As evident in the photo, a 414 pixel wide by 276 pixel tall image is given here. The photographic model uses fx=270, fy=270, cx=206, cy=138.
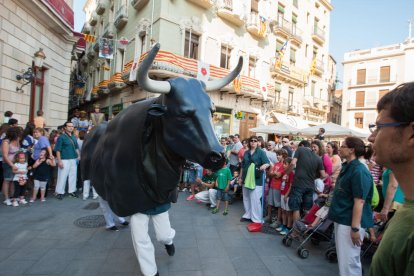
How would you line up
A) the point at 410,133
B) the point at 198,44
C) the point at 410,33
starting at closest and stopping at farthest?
the point at 410,133
the point at 198,44
the point at 410,33

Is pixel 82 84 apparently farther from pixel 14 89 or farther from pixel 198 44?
pixel 14 89

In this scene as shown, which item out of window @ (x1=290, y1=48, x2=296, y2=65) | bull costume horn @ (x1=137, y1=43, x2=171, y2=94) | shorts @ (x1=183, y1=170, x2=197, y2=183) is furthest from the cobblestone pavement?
window @ (x1=290, y1=48, x2=296, y2=65)

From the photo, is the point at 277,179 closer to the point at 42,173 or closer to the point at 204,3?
the point at 42,173

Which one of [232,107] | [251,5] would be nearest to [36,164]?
[232,107]

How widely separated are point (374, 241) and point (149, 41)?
15361 millimetres

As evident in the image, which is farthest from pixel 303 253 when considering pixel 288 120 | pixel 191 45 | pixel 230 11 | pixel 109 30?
pixel 109 30

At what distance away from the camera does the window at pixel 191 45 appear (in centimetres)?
1673

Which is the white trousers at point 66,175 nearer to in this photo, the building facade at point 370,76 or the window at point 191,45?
the window at point 191,45

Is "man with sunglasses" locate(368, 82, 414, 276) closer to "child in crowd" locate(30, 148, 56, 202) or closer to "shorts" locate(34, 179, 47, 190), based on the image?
"child in crowd" locate(30, 148, 56, 202)

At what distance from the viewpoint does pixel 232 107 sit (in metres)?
19.4

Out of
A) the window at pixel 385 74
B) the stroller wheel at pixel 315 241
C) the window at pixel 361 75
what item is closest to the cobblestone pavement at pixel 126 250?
the stroller wheel at pixel 315 241

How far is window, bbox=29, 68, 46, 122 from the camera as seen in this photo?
36.7 ft

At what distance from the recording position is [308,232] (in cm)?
482

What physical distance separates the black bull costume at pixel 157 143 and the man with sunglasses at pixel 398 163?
1525 mm
